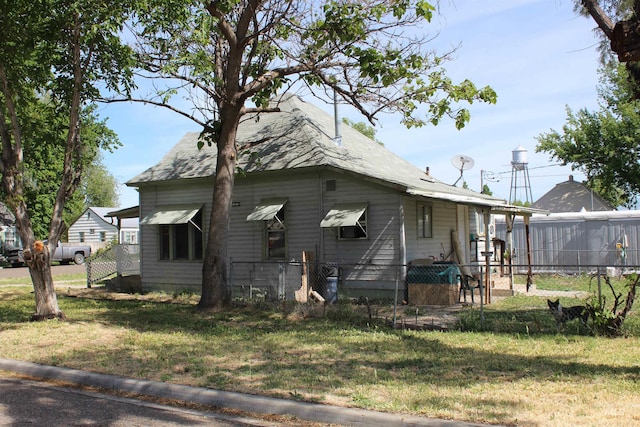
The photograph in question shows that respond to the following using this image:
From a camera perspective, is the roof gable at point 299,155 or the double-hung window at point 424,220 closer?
the roof gable at point 299,155

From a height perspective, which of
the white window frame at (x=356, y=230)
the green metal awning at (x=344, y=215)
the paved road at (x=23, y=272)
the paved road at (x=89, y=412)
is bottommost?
the paved road at (x=89, y=412)

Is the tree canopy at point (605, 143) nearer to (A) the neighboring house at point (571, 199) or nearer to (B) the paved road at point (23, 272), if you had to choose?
(A) the neighboring house at point (571, 199)

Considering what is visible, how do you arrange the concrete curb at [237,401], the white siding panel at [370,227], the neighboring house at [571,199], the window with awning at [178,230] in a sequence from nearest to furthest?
1. the concrete curb at [237,401]
2. the white siding panel at [370,227]
3. the window with awning at [178,230]
4. the neighboring house at [571,199]

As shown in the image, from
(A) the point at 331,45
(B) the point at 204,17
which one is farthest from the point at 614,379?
(B) the point at 204,17

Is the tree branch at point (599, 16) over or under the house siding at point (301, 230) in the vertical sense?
over

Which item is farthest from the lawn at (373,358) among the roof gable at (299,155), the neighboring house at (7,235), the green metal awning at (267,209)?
the neighboring house at (7,235)

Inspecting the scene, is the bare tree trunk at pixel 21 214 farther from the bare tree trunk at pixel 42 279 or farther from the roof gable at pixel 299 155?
the roof gable at pixel 299 155

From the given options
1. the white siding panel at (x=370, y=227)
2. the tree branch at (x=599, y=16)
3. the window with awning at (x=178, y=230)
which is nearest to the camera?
the tree branch at (x=599, y=16)

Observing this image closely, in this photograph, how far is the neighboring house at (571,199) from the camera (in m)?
31.7

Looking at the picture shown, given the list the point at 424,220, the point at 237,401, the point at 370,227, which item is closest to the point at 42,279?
the point at 237,401

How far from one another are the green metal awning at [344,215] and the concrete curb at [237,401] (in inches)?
317

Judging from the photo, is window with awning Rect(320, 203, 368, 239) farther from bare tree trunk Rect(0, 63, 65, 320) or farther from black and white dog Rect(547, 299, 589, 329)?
bare tree trunk Rect(0, 63, 65, 320)

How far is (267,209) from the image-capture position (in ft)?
52.9

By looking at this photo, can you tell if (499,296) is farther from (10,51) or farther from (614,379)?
(10,51)
